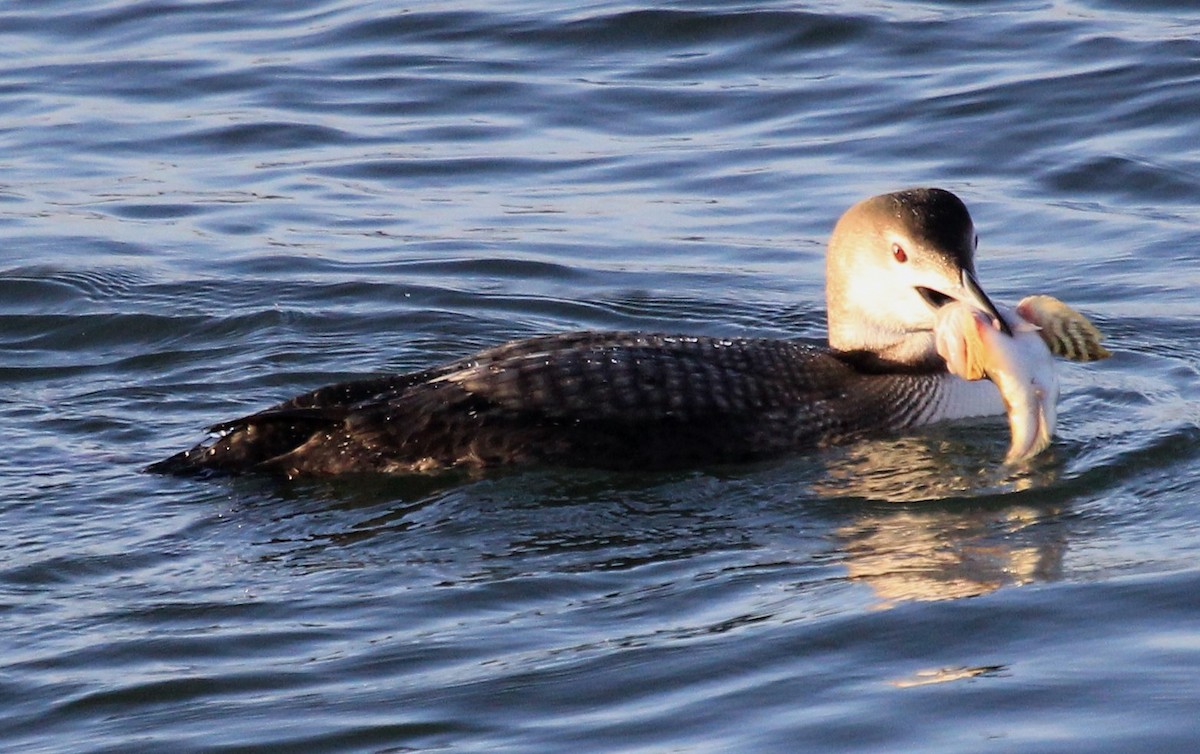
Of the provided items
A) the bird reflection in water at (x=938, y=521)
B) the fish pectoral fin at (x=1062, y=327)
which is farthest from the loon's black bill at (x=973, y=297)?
the bird reflection in water at (x=938, y=521)

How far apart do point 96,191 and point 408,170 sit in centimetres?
157

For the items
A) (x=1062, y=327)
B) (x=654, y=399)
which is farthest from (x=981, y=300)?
(x=654, y=399)

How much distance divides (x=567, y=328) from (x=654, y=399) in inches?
82.6

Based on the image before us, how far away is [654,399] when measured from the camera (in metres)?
6.82

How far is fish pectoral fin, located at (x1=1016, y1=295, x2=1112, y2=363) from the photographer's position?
22.0ft

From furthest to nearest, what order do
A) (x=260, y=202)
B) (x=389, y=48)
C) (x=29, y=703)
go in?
1. (x=389, y=48)
2. (x=260, y=202)
3. (x=29, y=703)

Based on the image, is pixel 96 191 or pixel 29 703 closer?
pixel 29 703

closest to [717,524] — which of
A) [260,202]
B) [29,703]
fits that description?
[29,703]

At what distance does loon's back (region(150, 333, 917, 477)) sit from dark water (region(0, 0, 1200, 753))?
4.7 inches

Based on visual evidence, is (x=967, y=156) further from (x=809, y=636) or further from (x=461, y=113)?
(x=809, y=636)

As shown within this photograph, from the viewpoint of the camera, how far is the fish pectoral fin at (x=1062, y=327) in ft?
22.0

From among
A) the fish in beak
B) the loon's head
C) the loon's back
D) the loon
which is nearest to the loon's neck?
the loon

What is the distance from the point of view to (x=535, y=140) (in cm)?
1164

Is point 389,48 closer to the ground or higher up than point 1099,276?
higher up
